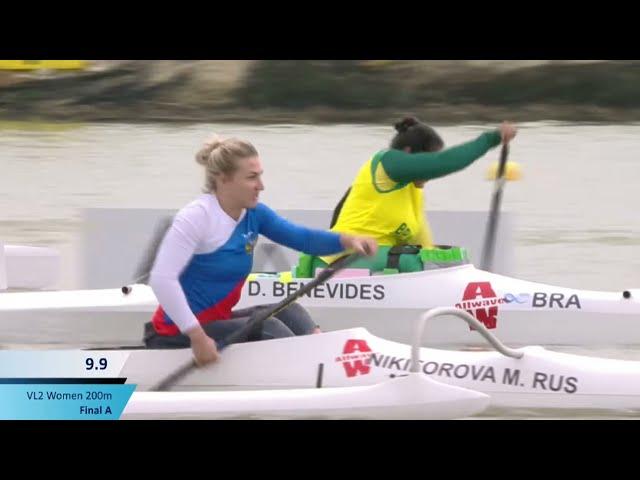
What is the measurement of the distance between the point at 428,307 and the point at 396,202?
52 centimetres

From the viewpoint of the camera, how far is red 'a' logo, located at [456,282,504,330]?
7.66 m

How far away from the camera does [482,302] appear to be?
7.67 m

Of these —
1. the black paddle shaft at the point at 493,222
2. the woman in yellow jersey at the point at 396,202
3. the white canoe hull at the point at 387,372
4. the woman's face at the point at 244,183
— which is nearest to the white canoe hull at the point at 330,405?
the white canoe hull at the point at 387,372

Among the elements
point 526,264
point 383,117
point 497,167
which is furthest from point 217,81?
point 497,167

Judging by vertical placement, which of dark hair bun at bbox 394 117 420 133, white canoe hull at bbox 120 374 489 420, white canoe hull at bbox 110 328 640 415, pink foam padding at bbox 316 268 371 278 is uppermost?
dark hair bun at bbox 394 117 420 133

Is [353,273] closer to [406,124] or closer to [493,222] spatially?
[406,124]

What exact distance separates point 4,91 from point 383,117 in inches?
138

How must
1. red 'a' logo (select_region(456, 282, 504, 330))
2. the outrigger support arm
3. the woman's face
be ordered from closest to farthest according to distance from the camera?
1. the outrigger support arm
2. the woman's face
3. red 'a' logo (select_region(456, 282, 504, 330))

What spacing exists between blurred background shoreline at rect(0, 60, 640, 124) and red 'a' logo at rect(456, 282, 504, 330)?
257 inches

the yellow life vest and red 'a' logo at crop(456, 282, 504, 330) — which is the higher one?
the yellow life vest

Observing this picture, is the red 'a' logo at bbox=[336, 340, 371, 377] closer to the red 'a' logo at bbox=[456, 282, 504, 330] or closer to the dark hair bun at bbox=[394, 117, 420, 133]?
the red 'a' logo at bbox=[456, 282, 504, 330]

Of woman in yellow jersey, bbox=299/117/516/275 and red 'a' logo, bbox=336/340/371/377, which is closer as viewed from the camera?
red 'a' logo, bbox=336/340/371/377

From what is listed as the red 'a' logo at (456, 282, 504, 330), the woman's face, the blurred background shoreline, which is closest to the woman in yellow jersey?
the red 'a' logo at (456, 282, 504, 330)

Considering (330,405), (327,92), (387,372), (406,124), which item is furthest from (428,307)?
(327,92)
